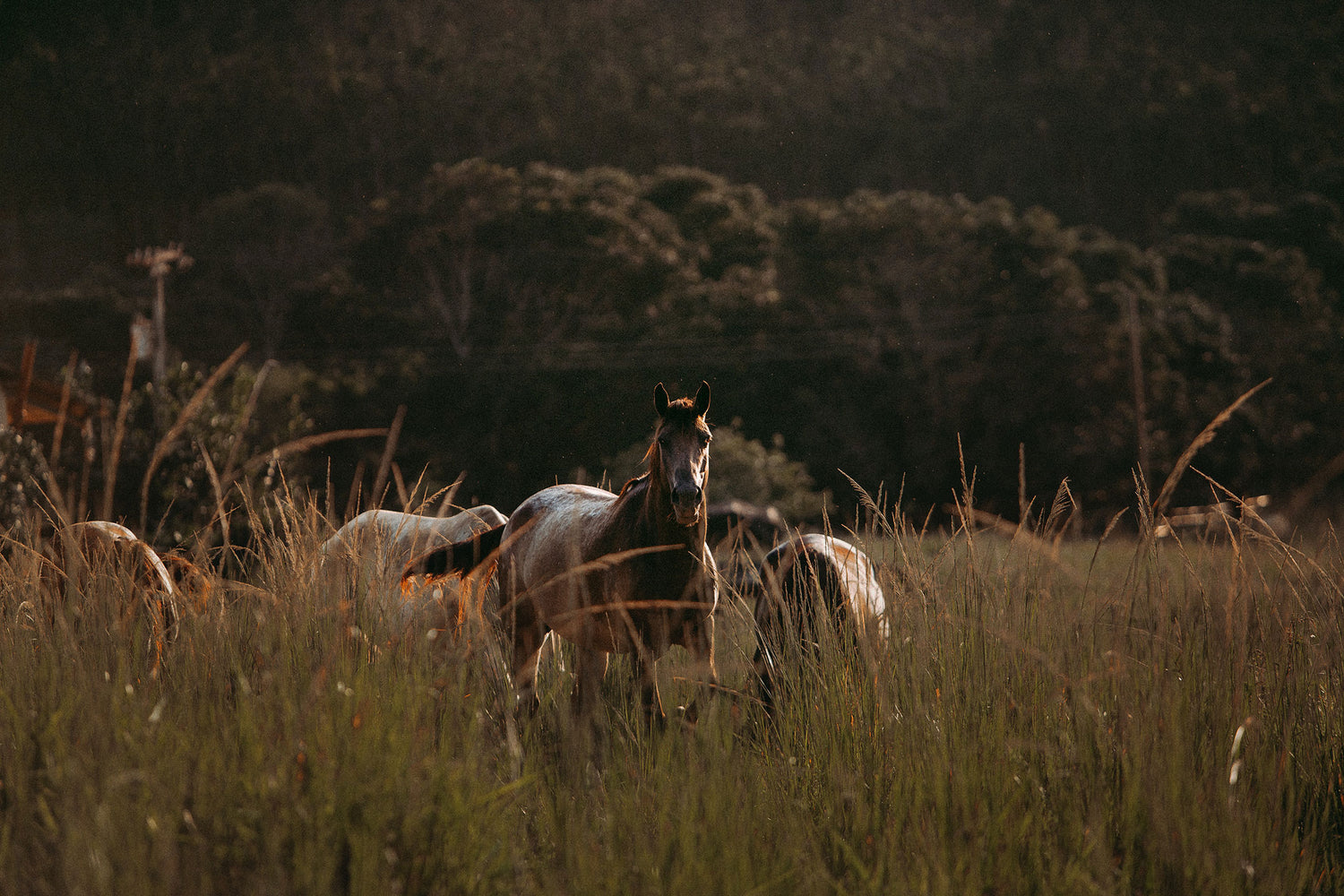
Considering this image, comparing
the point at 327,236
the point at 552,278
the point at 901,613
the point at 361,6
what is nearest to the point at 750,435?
the point at 552,278

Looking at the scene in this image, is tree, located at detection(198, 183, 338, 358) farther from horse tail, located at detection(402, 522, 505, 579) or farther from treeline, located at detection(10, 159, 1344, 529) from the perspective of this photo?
horse tail, located at detection(402, 522, 505, 579)

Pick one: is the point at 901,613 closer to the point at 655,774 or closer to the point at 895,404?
the point at 655,774

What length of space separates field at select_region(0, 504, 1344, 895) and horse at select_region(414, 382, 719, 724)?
65 centimetres

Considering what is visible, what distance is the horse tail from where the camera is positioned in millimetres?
4984

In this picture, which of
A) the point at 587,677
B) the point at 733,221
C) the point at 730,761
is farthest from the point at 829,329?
the point at 730,761

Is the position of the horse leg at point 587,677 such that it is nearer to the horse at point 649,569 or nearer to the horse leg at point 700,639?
the horse at point 649,569

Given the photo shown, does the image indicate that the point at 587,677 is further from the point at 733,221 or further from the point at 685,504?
the point at 733,221

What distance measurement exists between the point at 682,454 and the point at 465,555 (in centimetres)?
184

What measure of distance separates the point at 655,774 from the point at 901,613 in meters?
1.09

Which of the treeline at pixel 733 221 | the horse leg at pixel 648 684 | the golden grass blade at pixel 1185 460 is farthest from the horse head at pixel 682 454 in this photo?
the treeline at pixel 733 221

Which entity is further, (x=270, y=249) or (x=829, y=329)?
(x=270, y=249)

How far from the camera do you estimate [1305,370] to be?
25.6 m

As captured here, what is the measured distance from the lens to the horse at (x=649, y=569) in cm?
411

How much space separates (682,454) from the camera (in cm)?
411
